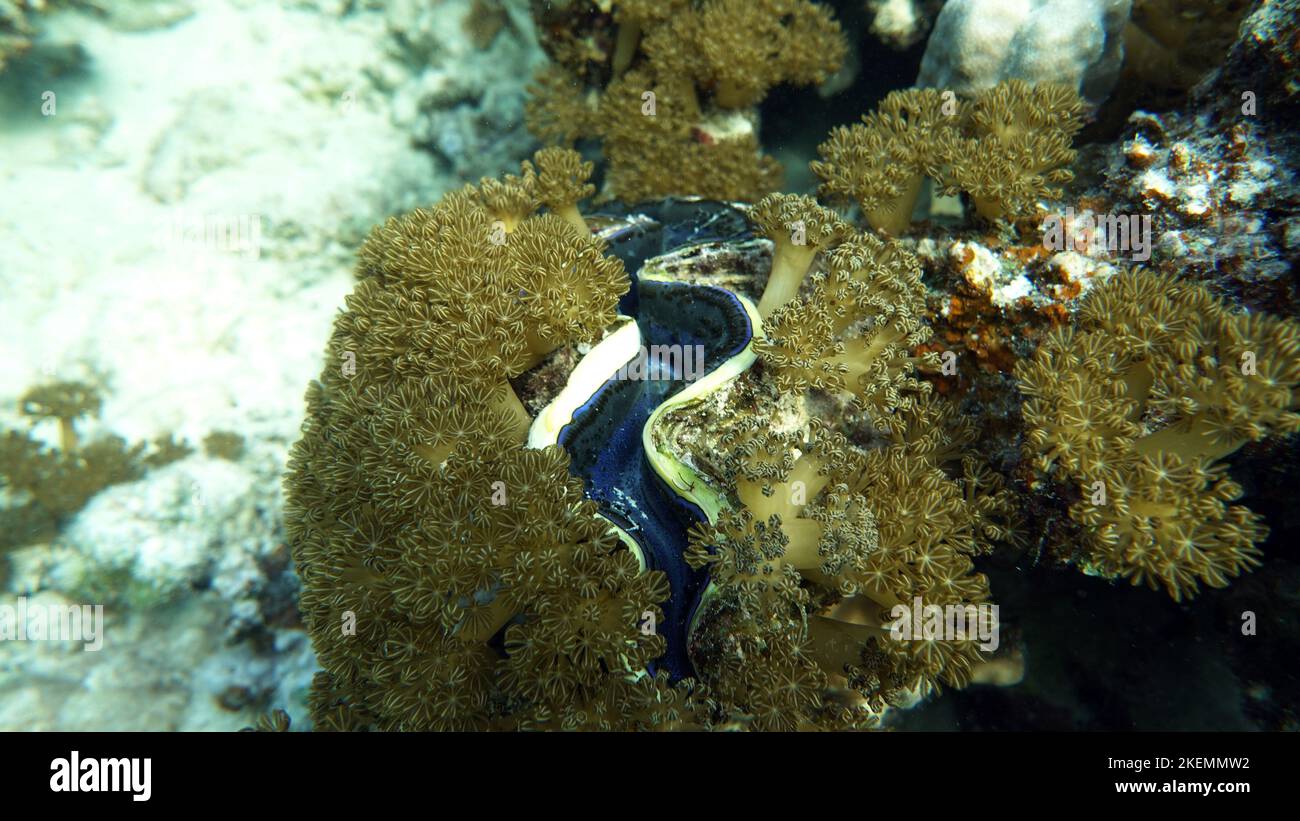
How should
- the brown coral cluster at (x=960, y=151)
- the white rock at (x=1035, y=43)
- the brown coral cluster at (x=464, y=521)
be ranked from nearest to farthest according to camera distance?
the brown coral cluster at (x=464, y=521)
the brown coral cluster at (x=960, y=151)
the white rock at (x=1035, y=43)

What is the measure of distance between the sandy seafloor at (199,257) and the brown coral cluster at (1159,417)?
517cm

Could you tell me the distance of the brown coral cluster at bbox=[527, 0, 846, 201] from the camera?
14.3 feet

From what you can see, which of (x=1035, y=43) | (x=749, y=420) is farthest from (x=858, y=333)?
(x=1035, y=43)

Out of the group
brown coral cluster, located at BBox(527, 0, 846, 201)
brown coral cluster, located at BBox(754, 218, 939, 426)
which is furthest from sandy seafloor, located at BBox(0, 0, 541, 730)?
brown coral cluster, located at BBox(754, 218, 939, 426)

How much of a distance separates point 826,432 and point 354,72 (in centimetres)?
613

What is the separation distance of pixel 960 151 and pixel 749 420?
1856mm

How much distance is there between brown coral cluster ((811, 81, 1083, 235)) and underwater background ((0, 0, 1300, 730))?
0.08 ft

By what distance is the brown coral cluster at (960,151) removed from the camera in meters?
3.03

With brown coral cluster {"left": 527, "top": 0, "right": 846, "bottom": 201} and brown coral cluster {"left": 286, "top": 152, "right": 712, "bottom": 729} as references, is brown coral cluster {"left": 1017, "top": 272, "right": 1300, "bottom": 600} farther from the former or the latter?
brown coral cluster {"left": 527, "top": 0, "right": 846, "bottom": 201}

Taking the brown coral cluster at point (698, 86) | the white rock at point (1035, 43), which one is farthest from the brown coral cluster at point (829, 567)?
the brown coral cluster at point (698, 86)

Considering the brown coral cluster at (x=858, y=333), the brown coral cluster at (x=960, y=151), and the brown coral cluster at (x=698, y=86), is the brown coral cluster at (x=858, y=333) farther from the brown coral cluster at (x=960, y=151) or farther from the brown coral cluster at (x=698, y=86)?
the brown coral cluster at (x=698, y=86)

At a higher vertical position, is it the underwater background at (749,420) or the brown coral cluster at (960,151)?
the brown coral cluster at (960,151)
